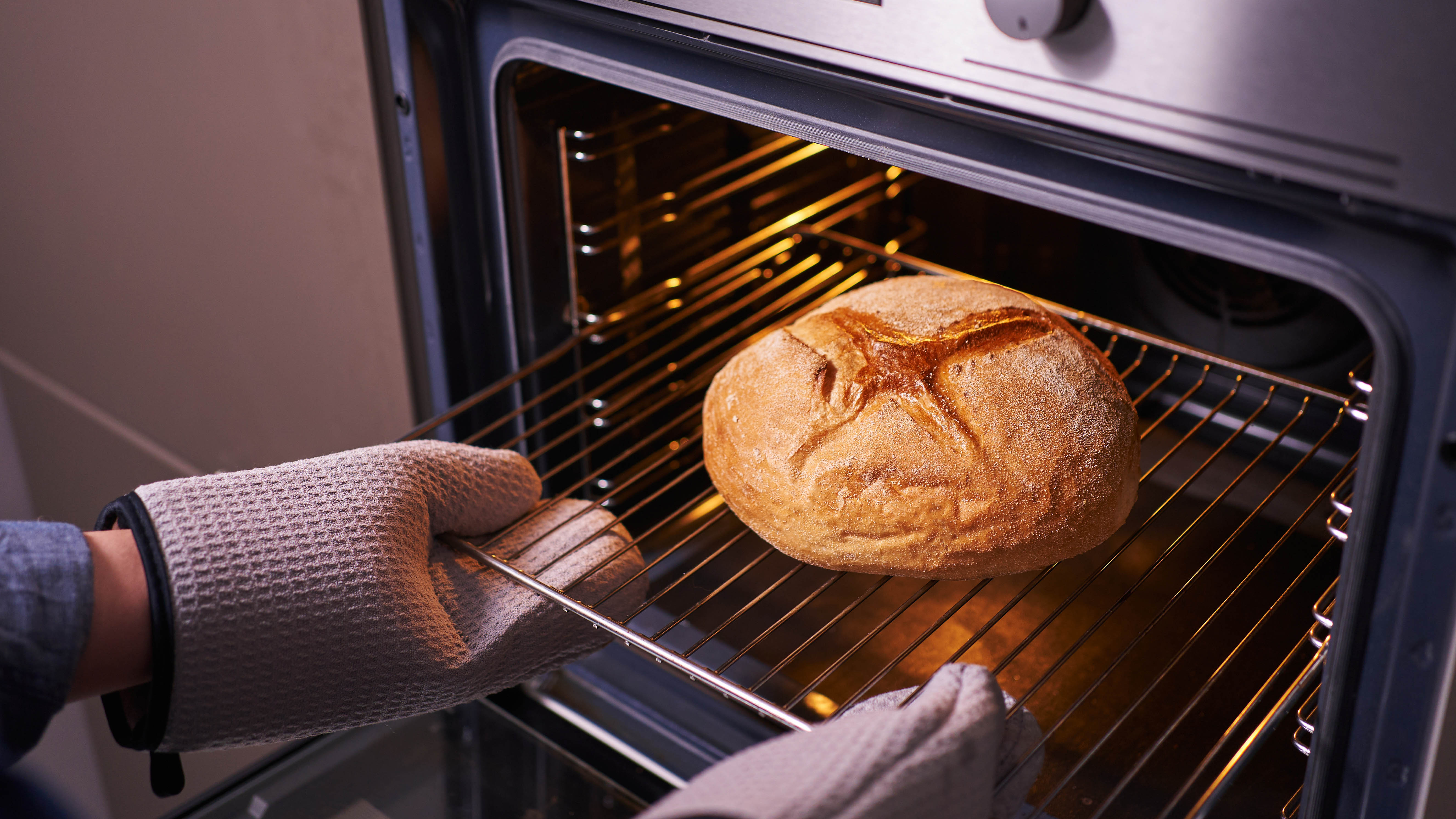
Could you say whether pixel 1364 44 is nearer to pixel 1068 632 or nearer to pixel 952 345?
pixel 952 345

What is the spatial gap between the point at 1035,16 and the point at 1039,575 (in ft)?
1.73

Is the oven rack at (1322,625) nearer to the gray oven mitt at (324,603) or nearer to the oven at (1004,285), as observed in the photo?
the oven at (1004,285)

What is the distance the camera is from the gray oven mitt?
0.71 metres

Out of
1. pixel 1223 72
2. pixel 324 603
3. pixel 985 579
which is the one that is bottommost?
pixel 985 579

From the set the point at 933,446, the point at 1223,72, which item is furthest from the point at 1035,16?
the point at 933,446

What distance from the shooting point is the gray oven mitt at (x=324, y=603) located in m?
0.71

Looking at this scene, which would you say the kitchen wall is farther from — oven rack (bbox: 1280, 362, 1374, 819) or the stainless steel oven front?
oven rack (bbox: 1280, 362, 1374, 819)

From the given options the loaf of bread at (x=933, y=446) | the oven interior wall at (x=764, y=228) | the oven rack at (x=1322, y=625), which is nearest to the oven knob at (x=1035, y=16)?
the oven rack at (x=1322, y=625)

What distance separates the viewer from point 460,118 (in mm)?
936

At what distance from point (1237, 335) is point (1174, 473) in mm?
155

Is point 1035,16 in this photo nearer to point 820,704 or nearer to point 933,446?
point 933,446

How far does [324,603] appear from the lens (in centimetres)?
74

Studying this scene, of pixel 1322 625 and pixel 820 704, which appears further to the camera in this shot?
pixel 820 704

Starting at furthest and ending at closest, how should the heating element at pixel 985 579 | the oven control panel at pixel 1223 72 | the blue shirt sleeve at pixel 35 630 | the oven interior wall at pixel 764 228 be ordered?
1. the oven interior wall at pixel 764 228
2. the heating element at pixel 985 579
3. the blue shirt sleeve at pixel 35 630
4. the oven control panel at pixel 1223 72
